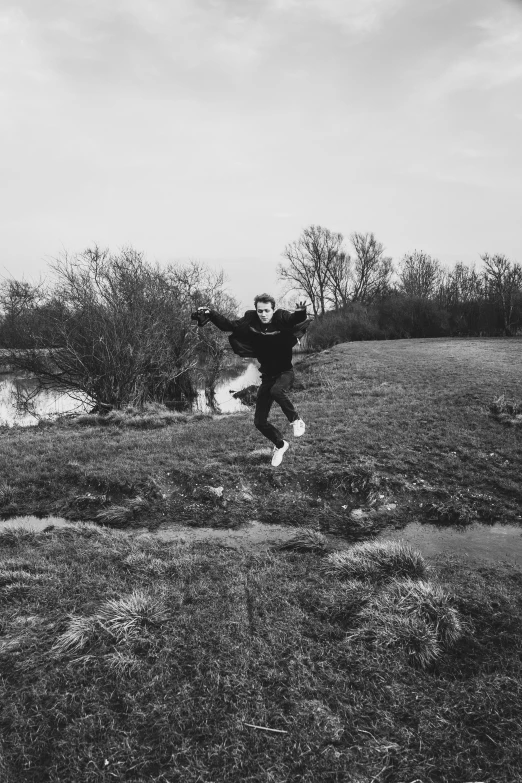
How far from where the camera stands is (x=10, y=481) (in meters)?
8.48

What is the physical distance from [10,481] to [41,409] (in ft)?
41.0

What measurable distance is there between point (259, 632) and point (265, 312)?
366 cm

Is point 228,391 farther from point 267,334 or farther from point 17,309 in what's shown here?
point 267,334

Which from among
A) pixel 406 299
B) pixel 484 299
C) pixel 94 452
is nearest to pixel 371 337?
pixel 406 299

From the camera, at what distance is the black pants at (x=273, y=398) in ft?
19.5

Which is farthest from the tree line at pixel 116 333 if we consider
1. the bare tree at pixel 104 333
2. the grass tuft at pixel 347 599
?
the grass tuft at pixel 347 599

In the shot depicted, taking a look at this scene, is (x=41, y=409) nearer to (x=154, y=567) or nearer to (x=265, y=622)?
(x=154, y=567)

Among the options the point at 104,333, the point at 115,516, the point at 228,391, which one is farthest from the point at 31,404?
the point at 115,516

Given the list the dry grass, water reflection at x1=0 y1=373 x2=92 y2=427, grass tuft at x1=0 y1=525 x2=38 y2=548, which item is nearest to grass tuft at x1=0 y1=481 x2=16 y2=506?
grass tuft at x1=0 y1=525 x2=38 y2=548

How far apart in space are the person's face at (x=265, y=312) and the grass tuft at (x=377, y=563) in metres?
3.17

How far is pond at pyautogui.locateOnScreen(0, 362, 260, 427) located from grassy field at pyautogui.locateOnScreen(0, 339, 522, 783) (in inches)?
352

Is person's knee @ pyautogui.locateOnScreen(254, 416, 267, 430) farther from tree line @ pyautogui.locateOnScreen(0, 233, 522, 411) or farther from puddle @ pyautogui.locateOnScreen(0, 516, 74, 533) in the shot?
tree line @ pyautogui.locateOnScreen(0, 233, 522, 411)

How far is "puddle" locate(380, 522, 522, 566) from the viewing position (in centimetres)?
589

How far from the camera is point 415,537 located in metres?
6.50
